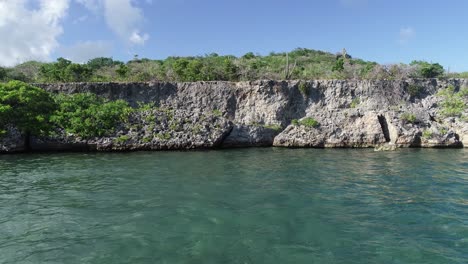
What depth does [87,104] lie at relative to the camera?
2461 centimetres

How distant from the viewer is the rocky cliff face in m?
22.8

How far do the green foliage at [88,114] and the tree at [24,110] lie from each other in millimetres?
858

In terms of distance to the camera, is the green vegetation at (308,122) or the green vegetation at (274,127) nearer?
the green vegetation at (308,122)

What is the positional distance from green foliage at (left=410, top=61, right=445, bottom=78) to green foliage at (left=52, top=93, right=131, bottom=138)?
25357 mm

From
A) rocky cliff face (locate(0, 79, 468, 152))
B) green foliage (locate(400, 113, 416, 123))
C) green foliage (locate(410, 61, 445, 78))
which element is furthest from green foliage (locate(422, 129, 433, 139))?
green foliage (locate(410, 61, 445, 78))

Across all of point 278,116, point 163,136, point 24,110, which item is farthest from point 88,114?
point 278,116

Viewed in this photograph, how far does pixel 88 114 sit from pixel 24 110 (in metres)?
3.79

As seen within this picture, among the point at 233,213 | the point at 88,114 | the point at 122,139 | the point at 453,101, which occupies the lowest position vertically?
the point at 233,213

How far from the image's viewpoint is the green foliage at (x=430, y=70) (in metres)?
29.6

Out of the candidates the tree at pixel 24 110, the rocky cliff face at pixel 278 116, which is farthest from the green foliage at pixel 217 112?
the tree at pixel 24 110

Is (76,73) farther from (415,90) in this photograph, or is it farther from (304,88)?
(415,90)

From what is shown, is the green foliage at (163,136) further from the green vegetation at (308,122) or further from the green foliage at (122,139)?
the green vegetation at (308,122)

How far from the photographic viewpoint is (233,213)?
9023 mm

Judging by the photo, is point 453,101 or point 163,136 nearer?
point 163,136
